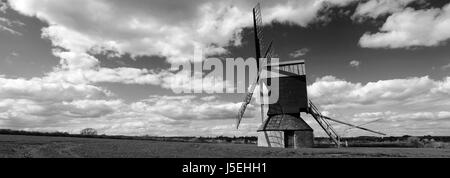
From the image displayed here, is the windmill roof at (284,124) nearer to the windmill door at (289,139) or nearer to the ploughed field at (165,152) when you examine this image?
the windmill door at (289,139)

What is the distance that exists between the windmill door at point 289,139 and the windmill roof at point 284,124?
58cm

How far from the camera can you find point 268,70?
4356 cm

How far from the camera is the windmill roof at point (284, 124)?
129 feet

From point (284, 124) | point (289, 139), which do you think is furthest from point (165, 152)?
point (284, 124)

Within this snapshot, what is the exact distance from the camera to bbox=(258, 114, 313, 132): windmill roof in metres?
39.4

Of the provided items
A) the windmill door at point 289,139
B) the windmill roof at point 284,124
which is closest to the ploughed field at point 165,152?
the windmill door at point 289,139

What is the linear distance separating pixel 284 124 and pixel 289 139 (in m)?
1.95

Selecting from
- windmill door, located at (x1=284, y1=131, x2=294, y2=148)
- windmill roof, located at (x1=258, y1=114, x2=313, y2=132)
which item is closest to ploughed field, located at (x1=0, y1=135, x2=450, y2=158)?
windmill door, located at (x1=284, y1=131, x2=294, y2=148)

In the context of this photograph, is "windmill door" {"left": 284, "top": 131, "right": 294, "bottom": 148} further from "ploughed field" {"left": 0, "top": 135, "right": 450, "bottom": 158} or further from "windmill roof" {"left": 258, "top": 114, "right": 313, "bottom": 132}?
"ploughed field" {"left": 0, "top": 135, "right": 450, "bottom": 158}
